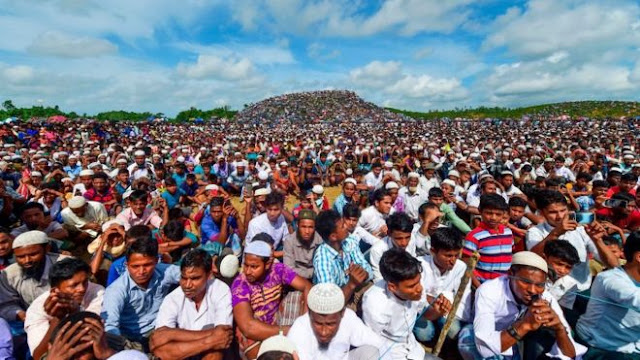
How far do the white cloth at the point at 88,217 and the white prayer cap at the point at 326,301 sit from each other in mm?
5029

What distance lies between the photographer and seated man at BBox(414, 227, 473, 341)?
3.53 m

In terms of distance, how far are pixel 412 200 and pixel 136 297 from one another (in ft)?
17.2

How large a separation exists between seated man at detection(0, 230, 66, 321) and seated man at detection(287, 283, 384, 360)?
9.05 feet

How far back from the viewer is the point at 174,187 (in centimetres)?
695

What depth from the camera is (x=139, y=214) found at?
538 cm

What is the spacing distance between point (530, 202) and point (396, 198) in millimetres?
2383

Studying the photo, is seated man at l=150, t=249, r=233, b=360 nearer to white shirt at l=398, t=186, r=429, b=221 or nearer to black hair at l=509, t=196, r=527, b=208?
black hair at l=509, t=196, r=527, b=208

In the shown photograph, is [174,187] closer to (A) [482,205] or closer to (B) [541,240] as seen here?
(A) [482,205]

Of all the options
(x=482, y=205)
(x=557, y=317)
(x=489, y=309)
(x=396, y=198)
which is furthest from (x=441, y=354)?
(x=396, y=198)

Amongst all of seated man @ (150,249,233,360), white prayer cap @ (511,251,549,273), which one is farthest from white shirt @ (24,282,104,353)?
white prayer cap @ (511,251,549,273)

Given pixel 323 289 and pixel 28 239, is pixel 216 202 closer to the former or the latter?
pixel 28 239

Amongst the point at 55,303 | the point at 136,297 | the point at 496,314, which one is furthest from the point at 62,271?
the point at 496,314

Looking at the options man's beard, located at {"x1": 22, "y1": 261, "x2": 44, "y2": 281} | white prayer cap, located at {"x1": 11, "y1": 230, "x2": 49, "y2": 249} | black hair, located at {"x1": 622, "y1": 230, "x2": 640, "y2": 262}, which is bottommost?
man's beard, located at {"x1": 22, "y1": 261, "x2": 44, "y2": 281}

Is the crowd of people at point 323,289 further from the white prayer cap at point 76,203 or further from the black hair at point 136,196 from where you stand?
the white prayer cap at point 76,203
